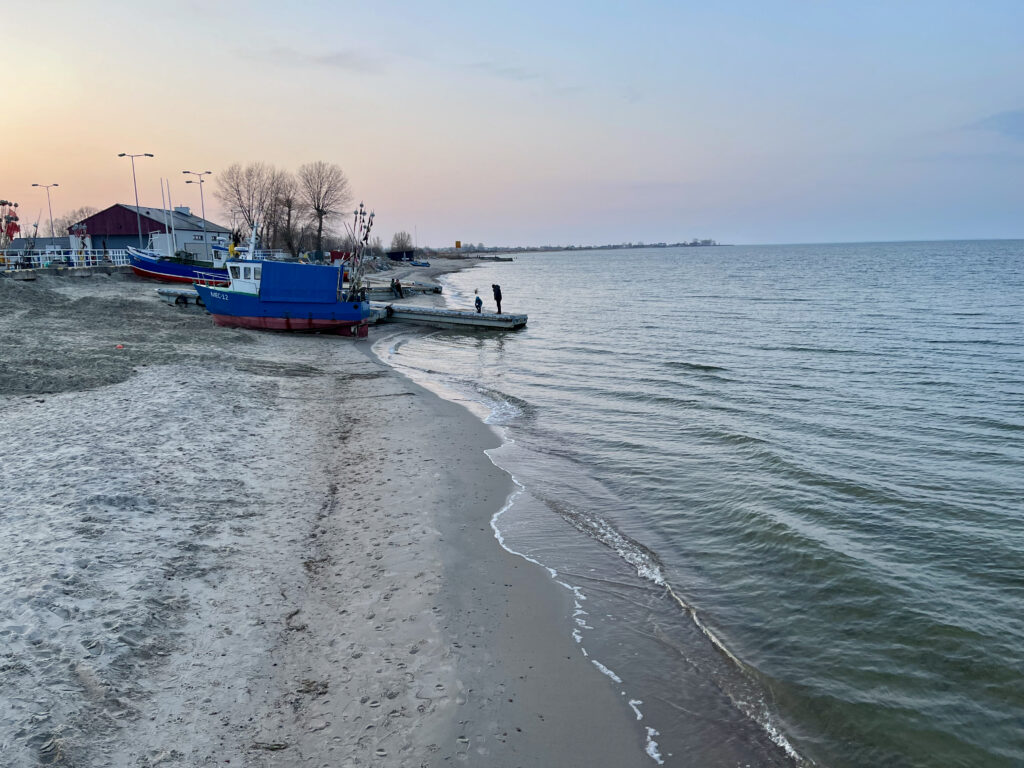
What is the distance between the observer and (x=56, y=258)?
5322 centimetres

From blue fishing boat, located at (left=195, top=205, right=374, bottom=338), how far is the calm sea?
10.1 m

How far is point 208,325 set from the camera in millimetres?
29547

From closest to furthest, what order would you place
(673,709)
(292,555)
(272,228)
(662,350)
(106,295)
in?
1. (673,709)
2. (292,555)
3. (662,350)
4. (106,295)
5. (272,228)

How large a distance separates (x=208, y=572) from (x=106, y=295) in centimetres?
3612

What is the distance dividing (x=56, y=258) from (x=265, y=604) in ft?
198

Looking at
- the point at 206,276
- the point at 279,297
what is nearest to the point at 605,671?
the point at 279,297

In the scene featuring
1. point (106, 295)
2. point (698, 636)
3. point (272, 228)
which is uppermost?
point (272, 228)

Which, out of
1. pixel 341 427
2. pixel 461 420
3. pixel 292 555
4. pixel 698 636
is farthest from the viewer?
pixel 461 420

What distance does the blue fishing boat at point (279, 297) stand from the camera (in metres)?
29.7

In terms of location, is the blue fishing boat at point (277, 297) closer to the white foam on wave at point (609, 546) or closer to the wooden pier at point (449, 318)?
the wooden pier at point (449, 318)

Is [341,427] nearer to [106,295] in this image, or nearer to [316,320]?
[316,320]

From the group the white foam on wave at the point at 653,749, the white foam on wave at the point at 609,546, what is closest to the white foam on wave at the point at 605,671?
the white foam on wave at the point at 609,546

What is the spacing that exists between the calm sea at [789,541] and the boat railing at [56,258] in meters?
42.1

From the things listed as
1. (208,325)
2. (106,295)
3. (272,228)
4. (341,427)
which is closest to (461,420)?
(341,427)
